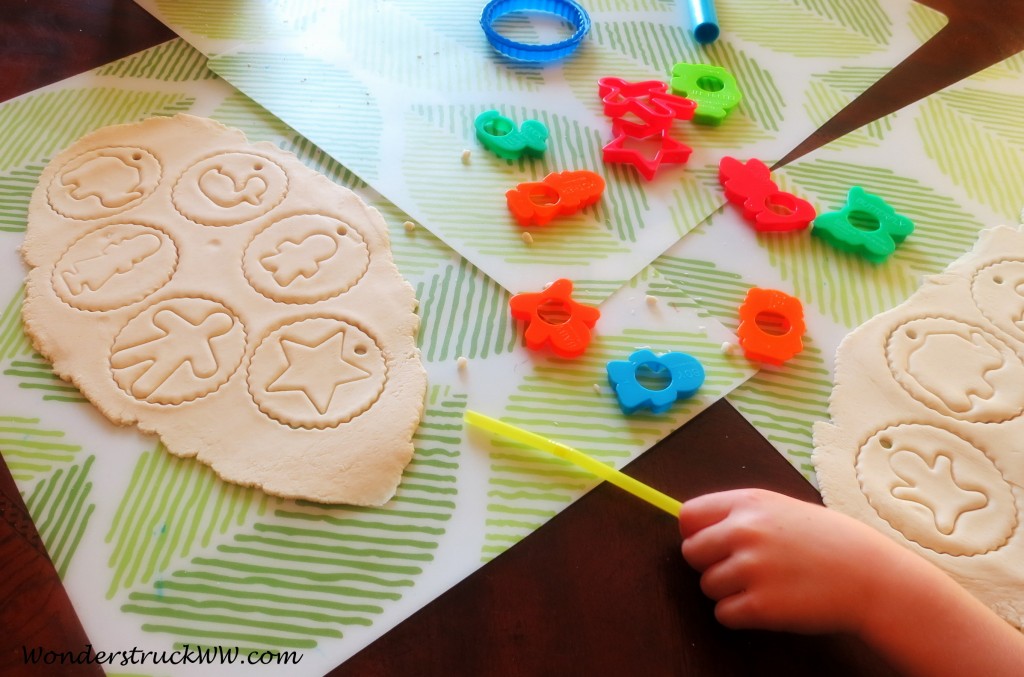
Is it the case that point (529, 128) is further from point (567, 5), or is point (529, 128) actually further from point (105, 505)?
point (105, 505)

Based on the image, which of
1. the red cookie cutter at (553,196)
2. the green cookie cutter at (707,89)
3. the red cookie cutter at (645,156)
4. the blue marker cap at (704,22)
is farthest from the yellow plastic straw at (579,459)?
the blue marker cap at (704,22)

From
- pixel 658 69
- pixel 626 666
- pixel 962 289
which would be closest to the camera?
pixel 626 666

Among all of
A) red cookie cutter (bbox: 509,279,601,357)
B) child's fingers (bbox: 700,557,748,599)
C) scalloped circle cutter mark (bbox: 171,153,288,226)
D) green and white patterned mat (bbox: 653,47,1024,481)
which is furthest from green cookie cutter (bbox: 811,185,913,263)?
scalloped circle cutter mark (bbox: 171,153,288,226)

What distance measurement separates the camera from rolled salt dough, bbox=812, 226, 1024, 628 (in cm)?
55

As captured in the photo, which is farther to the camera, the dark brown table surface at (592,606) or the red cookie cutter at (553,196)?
the red cookie cutter at (553,196)

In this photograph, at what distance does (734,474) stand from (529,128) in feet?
1.34

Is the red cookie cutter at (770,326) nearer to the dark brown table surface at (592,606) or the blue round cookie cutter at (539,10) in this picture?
the dark brown table surface at (592,606)

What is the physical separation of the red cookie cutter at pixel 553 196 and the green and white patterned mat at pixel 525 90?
1cm

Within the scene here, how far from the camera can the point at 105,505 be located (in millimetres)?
531

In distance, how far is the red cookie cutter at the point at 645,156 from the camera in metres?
0.77

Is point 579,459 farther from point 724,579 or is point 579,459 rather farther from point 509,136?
point 509,136

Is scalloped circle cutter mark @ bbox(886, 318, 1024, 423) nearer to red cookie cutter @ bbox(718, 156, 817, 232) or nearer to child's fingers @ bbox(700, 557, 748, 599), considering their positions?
red cookie cutter @ bbox(718, 156, 817, 232)

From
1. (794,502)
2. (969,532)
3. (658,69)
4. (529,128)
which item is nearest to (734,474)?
(794,502)

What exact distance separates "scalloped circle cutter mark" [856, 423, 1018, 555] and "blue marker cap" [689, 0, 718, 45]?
1.77 ft
